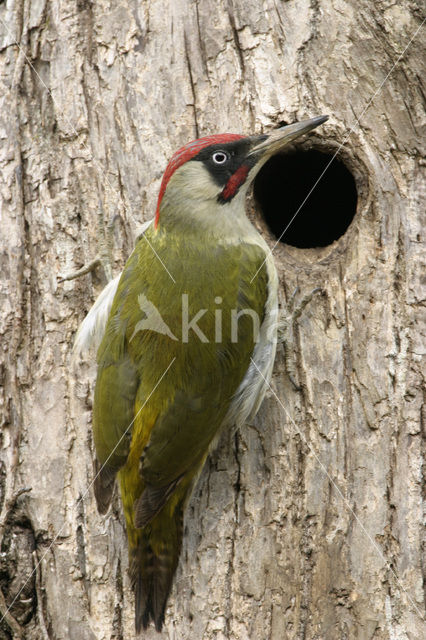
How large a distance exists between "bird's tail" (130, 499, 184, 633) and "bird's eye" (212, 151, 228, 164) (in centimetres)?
174

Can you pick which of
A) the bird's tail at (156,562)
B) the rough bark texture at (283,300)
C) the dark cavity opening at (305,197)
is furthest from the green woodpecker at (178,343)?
the dark cavity opening at (305,197)

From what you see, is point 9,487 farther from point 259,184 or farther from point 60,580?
point 259,184

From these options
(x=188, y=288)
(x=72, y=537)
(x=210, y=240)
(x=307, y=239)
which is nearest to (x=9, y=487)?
(x=72, y=537)

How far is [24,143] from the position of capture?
13.9 feet

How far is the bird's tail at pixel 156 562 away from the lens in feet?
11.4

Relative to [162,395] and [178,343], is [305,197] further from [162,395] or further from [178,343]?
[162,395]

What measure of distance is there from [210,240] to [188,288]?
365 mm

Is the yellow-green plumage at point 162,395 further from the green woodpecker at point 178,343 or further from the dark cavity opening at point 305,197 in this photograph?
the dark cavity opening at point 305,197

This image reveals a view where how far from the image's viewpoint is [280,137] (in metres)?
3.85

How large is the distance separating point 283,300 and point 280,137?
0.84m

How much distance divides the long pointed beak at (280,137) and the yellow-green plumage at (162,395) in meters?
0.59
